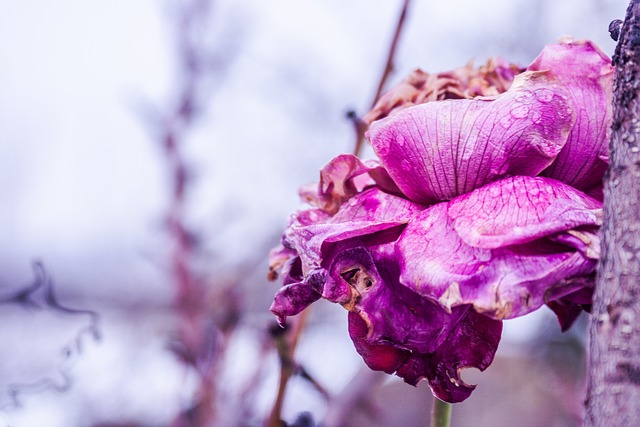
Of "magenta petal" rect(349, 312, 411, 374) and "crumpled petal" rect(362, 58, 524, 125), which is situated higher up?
"crumpled petal" rect(362, 58, 524, 125)

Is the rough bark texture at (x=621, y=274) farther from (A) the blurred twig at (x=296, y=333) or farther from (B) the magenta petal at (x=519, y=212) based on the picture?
(A) the blurred twig at (x=296, y=333)

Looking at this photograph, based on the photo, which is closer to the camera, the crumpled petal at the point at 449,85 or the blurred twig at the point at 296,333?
the crumpled petal at the point at 449,85

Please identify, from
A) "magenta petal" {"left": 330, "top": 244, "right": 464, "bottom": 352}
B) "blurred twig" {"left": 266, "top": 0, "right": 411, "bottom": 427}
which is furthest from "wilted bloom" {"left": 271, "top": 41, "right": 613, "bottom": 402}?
"blurred twig" {"left": 266, "top": 0, "right": 411, "bottom": 427}

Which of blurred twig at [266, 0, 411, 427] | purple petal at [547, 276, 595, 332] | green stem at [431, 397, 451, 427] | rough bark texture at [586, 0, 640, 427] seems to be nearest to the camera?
rough bark texture at [586, 0, 640, 427]

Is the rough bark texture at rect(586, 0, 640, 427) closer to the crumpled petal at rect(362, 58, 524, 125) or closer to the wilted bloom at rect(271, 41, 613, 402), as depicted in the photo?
the wilted bloom at rect(271, 41, 613, 402)

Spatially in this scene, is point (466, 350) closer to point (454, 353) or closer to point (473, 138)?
point (454, 353)

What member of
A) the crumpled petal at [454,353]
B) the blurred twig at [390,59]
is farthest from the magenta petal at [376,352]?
the blurred twig at [390,59]
